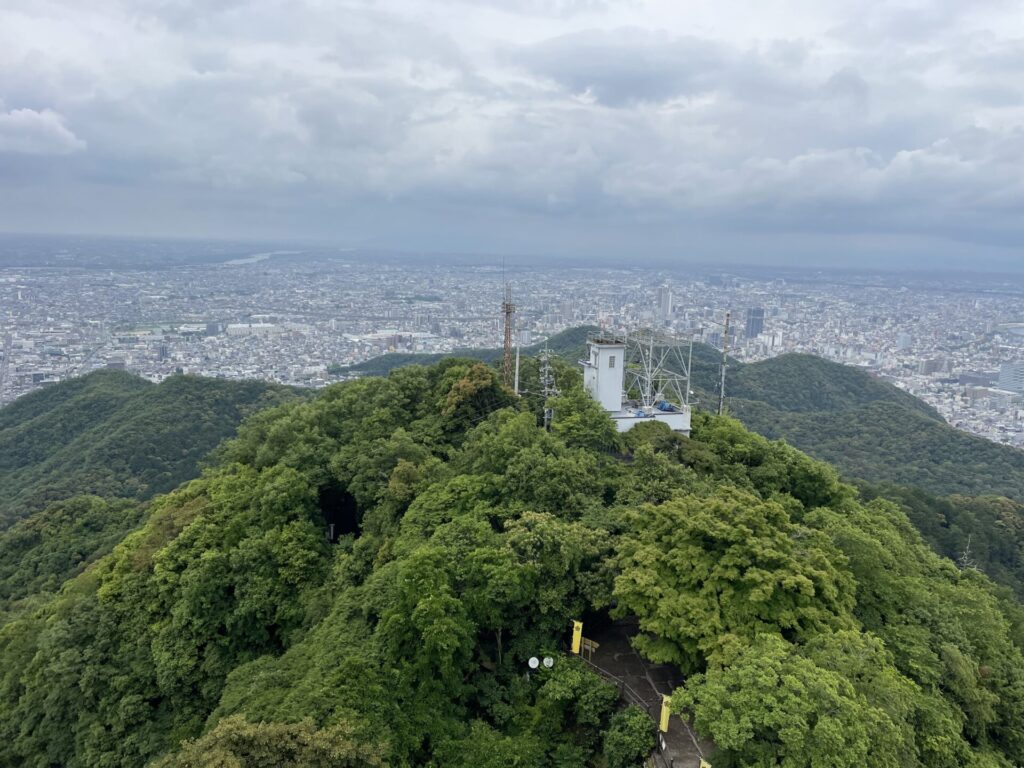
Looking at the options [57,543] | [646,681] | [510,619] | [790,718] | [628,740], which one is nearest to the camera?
[790,718]

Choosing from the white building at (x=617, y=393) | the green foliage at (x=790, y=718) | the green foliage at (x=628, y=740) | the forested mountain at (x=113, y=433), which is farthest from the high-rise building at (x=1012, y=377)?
the green foliage at (x=628, y=740)

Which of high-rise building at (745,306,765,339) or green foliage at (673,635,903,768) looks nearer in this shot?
green foliage at (673,635,903,768)

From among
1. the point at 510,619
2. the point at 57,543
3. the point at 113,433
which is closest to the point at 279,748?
the point at 510,619

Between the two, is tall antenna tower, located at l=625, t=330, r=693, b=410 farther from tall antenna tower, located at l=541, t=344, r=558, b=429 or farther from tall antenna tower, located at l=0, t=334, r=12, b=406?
tall antenna tower, located at l=0, t=334, r=12, b=406

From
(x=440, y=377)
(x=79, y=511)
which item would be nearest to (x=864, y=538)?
(x=440, y=377)

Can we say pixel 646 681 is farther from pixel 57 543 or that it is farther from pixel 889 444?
pixel 889 444

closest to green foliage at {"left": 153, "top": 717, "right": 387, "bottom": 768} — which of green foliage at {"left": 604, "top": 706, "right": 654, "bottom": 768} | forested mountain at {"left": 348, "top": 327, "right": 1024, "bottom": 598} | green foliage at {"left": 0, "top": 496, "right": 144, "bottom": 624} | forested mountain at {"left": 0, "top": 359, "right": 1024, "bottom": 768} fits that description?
forested mountain at {"left": 0, "top": 359, "right": 1024, "bottom": 768}

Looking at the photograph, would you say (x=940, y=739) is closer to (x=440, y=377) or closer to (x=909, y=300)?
(x=440, y=377)
